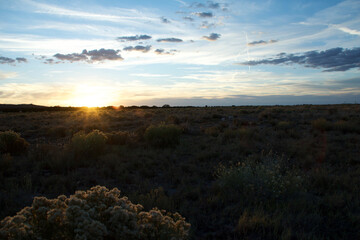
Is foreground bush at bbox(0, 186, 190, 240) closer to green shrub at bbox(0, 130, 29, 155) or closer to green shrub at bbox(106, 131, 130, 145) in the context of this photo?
green shrub at bbox(0, 130, 29, 155)

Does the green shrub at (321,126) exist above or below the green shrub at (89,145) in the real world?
above

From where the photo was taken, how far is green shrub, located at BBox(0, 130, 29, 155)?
9.09 meters

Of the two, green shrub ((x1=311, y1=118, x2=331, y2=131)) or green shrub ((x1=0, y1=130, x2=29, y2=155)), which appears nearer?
green shrub ((x1=0, y1=130, x2=29, y2=155))

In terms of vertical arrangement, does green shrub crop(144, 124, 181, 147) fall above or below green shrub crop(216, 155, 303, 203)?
above

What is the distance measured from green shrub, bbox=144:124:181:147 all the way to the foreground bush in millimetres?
7264

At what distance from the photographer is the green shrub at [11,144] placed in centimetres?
909

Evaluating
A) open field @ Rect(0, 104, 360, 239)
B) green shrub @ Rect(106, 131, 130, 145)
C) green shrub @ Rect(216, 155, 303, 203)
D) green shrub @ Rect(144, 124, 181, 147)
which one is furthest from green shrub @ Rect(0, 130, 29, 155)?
green shrub @ Rect(216, 155, 303, 203)

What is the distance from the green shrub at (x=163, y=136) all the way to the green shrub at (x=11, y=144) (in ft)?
15.9

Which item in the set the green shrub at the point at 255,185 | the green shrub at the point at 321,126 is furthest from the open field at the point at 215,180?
the green shrub at the point at 321,126

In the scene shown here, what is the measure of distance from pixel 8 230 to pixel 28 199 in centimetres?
315

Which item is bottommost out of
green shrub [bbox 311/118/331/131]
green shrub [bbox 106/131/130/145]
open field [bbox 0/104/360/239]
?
open field [bbox 0/104/360/239]

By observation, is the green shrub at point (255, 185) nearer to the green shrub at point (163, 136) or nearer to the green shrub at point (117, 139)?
the green shrub at point (163, 136)

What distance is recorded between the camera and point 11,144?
9.38 metres

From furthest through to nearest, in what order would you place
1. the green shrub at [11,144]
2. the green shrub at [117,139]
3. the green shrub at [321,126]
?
the green shrub at [321,126] < the green shrub at [117,139] < the green shrub at [11,144]
